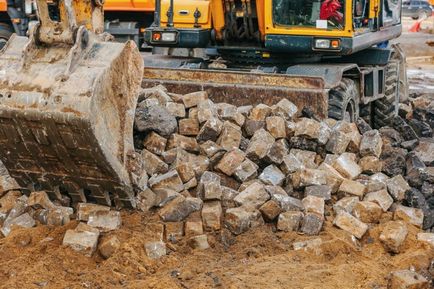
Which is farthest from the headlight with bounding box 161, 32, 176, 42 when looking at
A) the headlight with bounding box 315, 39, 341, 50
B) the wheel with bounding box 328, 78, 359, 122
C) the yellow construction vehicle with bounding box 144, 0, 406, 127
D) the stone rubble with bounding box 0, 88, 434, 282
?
the stone rubble with bounding box 0, 88, 434, 282

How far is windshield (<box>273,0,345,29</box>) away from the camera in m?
8.83

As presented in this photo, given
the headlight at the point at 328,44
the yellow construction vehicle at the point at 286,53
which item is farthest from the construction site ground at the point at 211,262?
the headlight at the point at 328,44

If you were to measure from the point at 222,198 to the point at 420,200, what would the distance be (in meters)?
1.79

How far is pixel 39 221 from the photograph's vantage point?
19.5ft

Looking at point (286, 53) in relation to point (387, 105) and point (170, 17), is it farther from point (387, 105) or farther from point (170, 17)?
point (387, 105)

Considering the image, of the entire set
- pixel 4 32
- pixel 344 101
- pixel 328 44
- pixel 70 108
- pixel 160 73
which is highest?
pixel 70 108

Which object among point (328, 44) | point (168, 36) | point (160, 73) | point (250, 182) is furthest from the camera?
point (168, 36)

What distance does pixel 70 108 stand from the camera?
525 cm

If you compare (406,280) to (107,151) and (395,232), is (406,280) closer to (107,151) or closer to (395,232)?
(395,232)

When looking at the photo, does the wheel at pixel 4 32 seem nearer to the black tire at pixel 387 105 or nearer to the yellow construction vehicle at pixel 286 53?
the yellow construction vehicle at pixel 286 53

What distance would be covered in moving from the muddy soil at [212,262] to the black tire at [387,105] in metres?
4.35

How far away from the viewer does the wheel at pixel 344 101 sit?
27.8 feet

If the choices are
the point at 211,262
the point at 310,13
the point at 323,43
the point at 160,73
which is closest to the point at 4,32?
the point at 160,73

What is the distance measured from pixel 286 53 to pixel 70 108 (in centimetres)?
462
